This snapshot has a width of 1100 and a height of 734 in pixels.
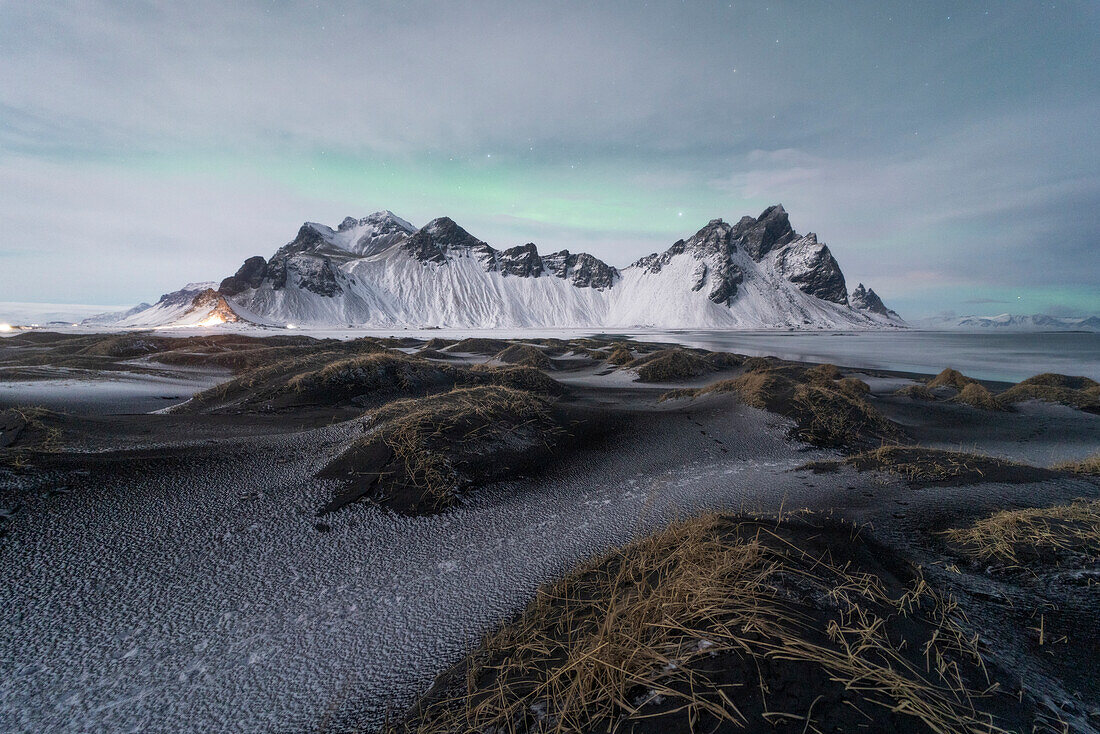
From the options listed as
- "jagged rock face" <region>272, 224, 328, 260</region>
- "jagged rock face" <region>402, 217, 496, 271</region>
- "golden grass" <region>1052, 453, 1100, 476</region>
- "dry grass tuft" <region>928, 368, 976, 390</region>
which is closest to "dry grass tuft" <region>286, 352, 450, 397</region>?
"golden grass" <region>1052, 453, 1100, 476</region>

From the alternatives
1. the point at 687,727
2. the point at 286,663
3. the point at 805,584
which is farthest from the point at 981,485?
the point at 286,663

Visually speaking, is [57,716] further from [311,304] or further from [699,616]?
[311,304]

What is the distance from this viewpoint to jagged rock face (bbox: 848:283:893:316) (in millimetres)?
173250

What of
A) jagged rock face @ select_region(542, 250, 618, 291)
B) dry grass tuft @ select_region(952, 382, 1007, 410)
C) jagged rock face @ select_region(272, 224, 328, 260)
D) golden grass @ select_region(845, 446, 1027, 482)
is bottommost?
dry grass tuft @ select_region(952, 382, 1007, 410)

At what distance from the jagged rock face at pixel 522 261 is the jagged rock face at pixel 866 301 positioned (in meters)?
142

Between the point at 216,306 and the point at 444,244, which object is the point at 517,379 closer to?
the point at 216,306

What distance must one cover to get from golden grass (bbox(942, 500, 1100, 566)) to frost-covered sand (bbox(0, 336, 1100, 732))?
478 mm

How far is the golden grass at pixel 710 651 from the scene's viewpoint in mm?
1455

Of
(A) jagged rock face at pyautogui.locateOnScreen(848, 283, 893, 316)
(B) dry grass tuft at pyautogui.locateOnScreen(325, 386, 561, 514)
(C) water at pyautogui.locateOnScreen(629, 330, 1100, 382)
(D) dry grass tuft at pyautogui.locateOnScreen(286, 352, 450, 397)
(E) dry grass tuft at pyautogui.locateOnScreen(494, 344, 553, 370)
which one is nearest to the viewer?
(B) dry grass tuft at pyautogui.locateOnScreen(325, 386, 561, 514)

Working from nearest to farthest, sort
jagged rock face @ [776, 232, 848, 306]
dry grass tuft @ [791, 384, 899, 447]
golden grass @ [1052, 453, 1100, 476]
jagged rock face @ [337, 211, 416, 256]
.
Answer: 1. golden grass @ [1052, 453, 1100, 476]
2. dry grass tuft @ [791, 384, 899, 447]
3. jagged rock face @ [776, 232, 848, 306]
4. jagged rock face @ [337, 211, 416, 256]

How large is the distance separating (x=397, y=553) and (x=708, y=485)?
3.62 meters

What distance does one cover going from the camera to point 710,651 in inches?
63.3

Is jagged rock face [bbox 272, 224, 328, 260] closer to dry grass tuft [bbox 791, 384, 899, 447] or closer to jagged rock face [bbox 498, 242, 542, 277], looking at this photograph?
jagged rock face [bbox 498, 242, 542, 277]

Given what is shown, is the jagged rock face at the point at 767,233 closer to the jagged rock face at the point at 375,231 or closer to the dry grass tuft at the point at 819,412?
the jagged rock face at the point at 375,231
